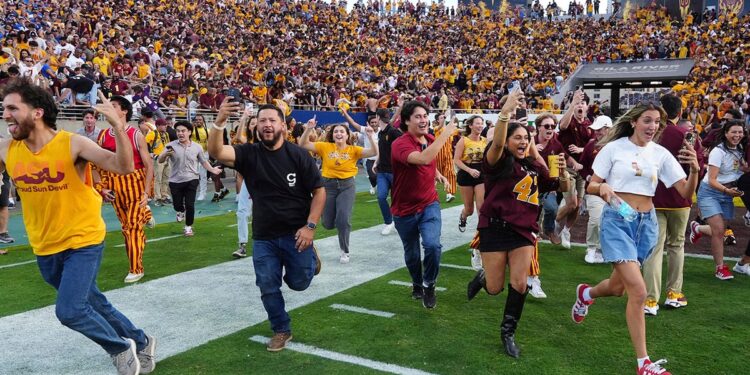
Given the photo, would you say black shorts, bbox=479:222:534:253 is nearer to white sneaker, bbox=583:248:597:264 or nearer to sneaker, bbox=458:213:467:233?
white sneaker, bbox=583:248:597:264

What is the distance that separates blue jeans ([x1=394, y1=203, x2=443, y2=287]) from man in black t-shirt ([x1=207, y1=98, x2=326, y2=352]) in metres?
1.26

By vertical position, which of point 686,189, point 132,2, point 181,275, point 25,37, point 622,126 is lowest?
point 181,275

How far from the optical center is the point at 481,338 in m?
4.85

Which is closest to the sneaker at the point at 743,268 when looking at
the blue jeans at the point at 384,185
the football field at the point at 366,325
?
the football field at the point at 366,325

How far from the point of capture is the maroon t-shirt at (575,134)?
8.20m

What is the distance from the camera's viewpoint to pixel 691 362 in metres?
4.36

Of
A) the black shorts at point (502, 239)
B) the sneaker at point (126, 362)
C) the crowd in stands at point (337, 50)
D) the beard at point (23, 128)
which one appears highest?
the crowd in stands at point (337, 50)

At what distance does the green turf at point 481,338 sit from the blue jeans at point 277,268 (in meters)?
0.30

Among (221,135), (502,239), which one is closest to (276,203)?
(221,135)

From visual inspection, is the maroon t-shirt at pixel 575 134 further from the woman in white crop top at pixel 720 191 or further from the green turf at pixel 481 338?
the green turf at pixel 481 338

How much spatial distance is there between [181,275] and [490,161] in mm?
4053

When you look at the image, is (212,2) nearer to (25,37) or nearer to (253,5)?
(253,5)

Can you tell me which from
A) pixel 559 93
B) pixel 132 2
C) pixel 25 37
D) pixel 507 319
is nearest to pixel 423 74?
pixel 559 93

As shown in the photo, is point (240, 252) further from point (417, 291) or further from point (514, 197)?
point (514, 197)
